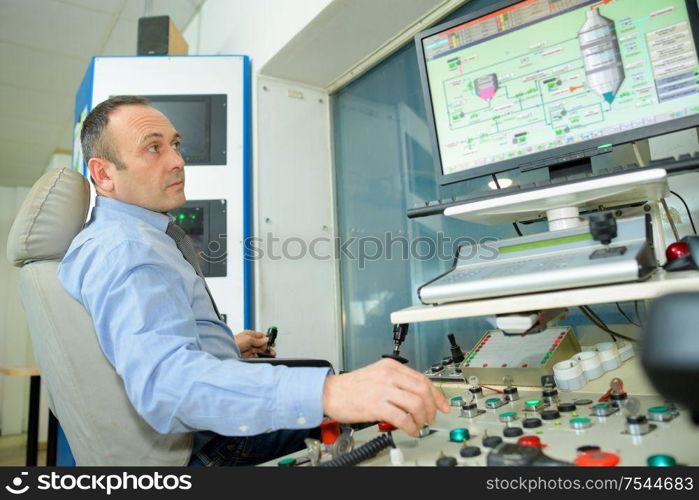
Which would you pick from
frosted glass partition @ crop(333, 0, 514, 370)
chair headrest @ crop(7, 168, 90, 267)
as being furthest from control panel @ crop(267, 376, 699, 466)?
frosted glass partition @ crop(333, 0, 514, 370)

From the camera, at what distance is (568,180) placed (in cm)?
82

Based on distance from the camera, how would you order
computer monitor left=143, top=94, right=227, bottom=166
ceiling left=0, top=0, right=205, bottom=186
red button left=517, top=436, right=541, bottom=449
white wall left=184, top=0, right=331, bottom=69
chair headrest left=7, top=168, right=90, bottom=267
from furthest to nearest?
ceiling left=0, top=0, right=205, bottom=186 < computer monitor left=143, top=94, right=227, bottom=166 < white wall left=184, top=0, right=331, bottom=69 < chair headrest left=7, top=168, right=90, bottom=267 < red button left=517, top=436, right=541, bottom=449

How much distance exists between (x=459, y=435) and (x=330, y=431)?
198 mm

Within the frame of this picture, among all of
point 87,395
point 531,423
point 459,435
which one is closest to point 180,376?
point 87,395

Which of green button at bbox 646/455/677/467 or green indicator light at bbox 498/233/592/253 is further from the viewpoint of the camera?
green indicator light at bbox 498/233/592/253

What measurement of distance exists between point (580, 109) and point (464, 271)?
0.40 meters

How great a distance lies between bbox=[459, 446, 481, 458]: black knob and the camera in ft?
1.94

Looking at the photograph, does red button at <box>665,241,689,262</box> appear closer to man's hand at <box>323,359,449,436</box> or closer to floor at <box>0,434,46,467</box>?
man's hand at <box>323,359,449,436</box>

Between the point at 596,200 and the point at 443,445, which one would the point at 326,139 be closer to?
the point at 596,200

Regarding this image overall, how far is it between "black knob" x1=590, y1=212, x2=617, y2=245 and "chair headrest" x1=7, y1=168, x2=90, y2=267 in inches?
35.5

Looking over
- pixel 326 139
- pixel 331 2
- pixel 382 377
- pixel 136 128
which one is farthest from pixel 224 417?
pixel 326 139

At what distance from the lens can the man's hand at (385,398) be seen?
23.9 inches

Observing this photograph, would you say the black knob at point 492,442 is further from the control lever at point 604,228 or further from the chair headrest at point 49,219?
the chair headrest at point 49,219

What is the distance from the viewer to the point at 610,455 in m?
0.53
